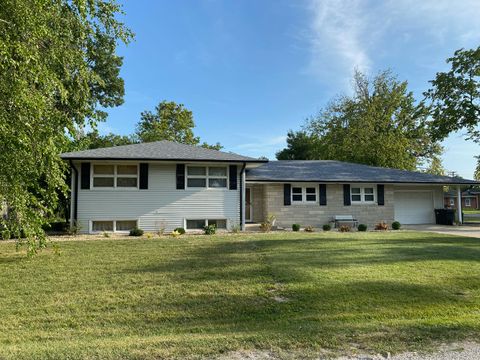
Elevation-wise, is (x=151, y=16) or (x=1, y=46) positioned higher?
(x=151, y=16)

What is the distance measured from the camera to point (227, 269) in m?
8.20

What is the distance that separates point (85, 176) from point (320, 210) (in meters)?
11.4

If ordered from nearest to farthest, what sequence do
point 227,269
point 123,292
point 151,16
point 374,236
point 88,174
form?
point 123,292 → point 227,269 → point 151,16 → point 374,236 → point 88,174

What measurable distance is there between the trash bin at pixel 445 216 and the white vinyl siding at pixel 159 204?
42.9ft

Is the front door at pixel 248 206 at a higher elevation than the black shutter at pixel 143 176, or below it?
below

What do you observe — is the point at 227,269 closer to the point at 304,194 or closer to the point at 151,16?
the point at 151,16

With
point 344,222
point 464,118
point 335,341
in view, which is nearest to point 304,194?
point 344,222

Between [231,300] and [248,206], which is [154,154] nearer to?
[248,206]

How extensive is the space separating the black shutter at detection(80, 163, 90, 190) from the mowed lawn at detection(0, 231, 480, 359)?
4.97 m

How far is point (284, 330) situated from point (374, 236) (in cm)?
979

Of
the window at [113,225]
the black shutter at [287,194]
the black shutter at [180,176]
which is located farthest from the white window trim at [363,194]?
the window at [113,225]

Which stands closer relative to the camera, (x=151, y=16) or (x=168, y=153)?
(x=151, y=16)

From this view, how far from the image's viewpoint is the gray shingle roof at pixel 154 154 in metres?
15.3

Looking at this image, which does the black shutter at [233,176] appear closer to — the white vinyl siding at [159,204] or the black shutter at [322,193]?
the white vinyl siding at [159,204]
